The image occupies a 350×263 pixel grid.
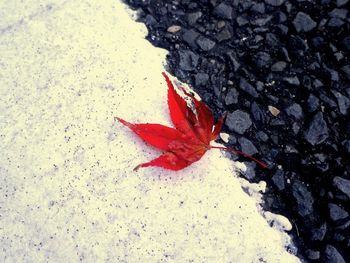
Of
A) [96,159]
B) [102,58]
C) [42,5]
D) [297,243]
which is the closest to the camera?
[297,243]

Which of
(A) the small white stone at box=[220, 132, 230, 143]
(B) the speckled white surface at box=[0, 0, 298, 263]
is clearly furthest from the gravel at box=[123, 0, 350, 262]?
(B) the speckled white surface at box=[0, 0, 298, 263]

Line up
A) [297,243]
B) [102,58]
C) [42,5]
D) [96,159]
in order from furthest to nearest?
1. [42,5]
2. [102,58]
3. [96,159]
4. [297,243]

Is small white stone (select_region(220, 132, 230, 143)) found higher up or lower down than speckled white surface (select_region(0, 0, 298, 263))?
higher up

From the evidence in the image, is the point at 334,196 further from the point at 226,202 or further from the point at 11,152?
the point at 11,152

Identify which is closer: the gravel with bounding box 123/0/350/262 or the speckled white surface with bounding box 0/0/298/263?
the speckled white surface with bounding box 0/0/298/263

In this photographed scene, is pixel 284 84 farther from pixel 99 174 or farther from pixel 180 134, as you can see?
pixel 99 174

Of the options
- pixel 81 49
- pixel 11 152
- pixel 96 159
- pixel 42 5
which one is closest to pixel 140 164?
pixel 96 159

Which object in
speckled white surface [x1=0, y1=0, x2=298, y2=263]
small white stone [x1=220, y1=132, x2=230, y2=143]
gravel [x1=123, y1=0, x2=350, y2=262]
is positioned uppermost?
gravel [x1=123, y1=0, x2=350, y2=262]

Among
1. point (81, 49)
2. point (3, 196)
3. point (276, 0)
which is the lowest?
point (3, 196)

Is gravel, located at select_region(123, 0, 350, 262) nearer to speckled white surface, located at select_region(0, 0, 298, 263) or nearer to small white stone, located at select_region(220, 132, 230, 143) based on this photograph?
small white stone, located at select_region(220, 132, 230, 143)
